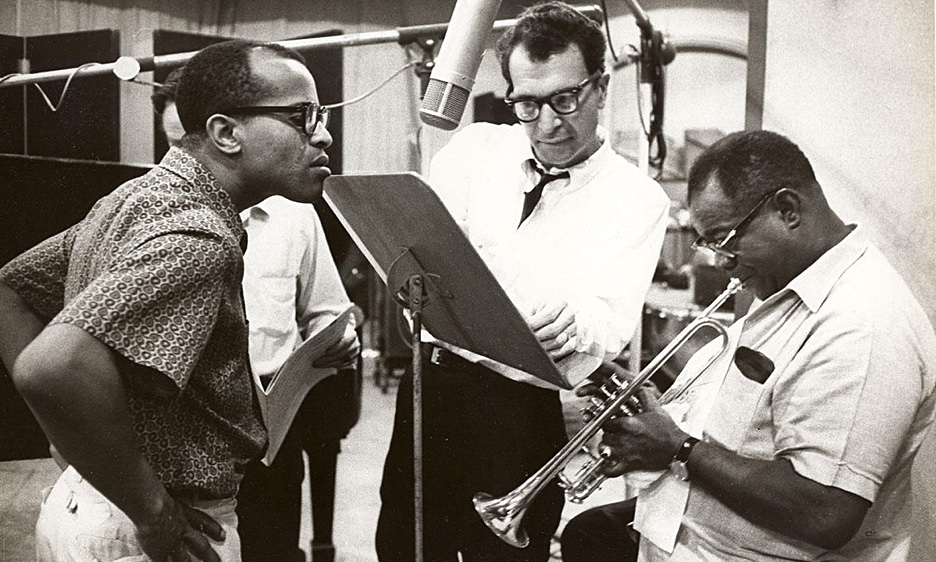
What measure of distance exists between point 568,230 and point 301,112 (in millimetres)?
832

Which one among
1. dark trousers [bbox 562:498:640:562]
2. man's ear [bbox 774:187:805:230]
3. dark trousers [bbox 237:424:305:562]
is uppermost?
man's ear [bbox 774:187:805:230]

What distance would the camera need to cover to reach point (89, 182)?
246 centimetres

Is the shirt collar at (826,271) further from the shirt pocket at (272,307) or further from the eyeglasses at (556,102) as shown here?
the shirt pocket at (272,307)

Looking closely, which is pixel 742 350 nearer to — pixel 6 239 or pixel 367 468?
pixel 6 239

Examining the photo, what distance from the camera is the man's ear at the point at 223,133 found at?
167 cm

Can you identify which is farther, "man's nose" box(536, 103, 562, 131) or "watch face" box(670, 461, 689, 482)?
"man's nose" box(536, 103, 562, 131)

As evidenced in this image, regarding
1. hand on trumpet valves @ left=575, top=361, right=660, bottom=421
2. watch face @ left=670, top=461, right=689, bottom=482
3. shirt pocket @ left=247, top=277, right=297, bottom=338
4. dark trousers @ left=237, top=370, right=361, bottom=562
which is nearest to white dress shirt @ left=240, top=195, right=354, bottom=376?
shirt pocket @ left=247, top=277, right=297, bottom=338

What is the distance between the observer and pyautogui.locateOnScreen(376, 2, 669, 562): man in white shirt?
7.04ft

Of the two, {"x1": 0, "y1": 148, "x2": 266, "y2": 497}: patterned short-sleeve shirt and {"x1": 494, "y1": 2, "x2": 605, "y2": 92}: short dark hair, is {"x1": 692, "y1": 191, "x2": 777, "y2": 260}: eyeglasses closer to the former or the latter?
{"x1": 494, "y1": 2, "x2": 605, "y2": 92}: short dark hair

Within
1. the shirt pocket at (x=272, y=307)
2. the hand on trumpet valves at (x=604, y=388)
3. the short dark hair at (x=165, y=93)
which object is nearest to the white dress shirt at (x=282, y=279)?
the shirt pocket at (x=272, y=307)

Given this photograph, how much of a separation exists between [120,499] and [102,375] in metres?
0.22

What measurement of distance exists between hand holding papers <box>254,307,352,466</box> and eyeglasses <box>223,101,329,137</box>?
0.49m

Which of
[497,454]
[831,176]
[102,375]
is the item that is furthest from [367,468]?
[102,375]

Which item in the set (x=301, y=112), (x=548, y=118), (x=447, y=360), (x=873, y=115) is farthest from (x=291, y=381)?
(x=873, y=115)
